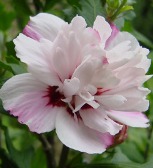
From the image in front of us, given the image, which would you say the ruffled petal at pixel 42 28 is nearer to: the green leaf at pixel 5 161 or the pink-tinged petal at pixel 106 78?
the pink-tinged petal at pixel 106 78

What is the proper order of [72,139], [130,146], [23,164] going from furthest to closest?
[130,146]
[23,164]
[72,139]

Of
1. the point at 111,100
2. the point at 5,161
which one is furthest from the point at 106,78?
the point at 5,161

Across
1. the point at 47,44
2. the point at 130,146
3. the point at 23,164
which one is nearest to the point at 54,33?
the point at 47,44

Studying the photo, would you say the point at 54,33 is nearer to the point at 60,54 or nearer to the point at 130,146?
the point at 60,54

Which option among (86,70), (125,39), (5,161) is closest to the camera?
(86,70)

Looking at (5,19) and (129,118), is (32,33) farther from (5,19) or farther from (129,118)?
(5,19)

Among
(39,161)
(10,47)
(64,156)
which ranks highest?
(10,47)
